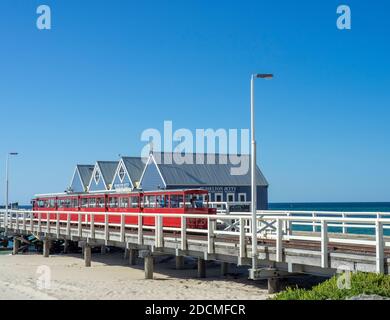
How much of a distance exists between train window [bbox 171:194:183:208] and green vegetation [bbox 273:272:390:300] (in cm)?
1199

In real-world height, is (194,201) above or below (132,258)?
above

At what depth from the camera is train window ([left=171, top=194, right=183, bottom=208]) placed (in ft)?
78.0

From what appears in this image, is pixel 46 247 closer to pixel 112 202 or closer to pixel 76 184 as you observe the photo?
pixel 112 202

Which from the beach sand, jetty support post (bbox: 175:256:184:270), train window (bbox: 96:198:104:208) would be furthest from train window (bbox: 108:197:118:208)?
jetty support post (bbox: 175:256:184:270)

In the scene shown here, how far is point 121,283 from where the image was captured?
2000cm

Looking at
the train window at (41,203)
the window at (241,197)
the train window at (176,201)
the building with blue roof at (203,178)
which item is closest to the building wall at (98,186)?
the building with blue roof at (203,178)

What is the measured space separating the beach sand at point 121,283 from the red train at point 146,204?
208cm

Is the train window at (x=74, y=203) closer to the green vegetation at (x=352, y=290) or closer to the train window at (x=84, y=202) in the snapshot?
the train window at (x=84, y=202)

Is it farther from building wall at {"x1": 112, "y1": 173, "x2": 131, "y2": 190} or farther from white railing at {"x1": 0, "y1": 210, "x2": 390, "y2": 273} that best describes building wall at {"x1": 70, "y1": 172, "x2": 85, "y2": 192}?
white railing at {"x1": 0, "y1": 210, "x2": 390, "y2": 273}

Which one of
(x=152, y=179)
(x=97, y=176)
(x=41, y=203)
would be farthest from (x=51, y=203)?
(x=97, y=176)

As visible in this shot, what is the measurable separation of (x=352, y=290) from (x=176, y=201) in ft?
44.9

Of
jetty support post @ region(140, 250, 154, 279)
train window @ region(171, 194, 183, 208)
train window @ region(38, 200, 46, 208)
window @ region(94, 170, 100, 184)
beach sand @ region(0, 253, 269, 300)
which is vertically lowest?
beach sand @ region(0, 253, 269, 300)
